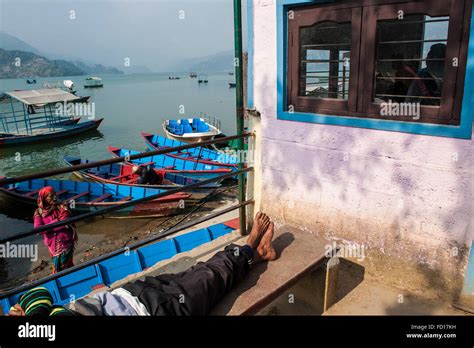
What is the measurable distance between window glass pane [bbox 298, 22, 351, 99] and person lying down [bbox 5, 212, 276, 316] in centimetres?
206

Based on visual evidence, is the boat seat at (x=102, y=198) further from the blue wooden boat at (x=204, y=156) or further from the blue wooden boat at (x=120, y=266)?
the blue wooden boat at (x=120, y=266)

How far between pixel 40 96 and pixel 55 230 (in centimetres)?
2157

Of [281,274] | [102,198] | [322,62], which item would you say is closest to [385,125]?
[322,62]

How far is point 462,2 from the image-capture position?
102 inches

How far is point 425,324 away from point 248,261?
149 cm

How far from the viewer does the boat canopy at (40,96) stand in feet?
74.3

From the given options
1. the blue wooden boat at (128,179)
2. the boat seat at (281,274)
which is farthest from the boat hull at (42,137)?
the boat seat at (281,274)

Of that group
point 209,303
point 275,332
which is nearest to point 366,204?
point 275,332

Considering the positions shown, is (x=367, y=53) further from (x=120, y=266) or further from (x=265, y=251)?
(x=120, y=266)

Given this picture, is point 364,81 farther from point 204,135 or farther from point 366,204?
point 204,135

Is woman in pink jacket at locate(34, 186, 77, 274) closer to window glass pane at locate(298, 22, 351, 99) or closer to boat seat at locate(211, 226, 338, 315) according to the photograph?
boat seat at locate(211, 226, 338, 315)

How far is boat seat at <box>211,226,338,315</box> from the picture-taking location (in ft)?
8.29

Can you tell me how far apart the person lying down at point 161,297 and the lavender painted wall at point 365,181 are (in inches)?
55.7

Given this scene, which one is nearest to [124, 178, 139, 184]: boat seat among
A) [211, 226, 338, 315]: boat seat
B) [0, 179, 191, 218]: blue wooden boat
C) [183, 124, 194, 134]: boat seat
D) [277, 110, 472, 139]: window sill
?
[0, 179, 191, 218]: blue wooden boat
